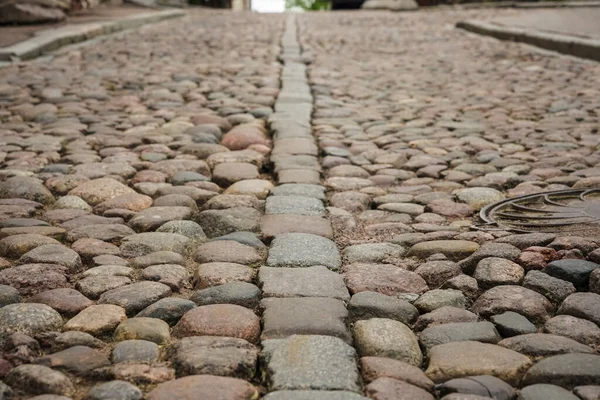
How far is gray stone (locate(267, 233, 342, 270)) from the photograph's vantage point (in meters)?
2.33

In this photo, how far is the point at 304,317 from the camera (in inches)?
75.0

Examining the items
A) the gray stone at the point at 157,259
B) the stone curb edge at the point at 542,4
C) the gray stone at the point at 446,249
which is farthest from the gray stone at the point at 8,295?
the stone curb edge at the point at 542,4

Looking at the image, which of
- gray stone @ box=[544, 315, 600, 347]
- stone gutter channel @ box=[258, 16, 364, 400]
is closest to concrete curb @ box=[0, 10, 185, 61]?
stone gutter channel @ box=[258, 16, 364, 400]

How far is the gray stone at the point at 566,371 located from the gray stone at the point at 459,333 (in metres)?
0.18

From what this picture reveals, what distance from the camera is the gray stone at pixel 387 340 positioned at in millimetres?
1734

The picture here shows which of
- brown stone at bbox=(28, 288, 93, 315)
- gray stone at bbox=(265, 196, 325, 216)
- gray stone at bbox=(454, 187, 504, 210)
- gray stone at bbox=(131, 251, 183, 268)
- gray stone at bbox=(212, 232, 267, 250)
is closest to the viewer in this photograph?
brown stone at bbox=(28, 288, 93, 315)

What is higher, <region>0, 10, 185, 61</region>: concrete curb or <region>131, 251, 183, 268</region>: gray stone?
<region>131, 251, 183, 268</region>: gray stone

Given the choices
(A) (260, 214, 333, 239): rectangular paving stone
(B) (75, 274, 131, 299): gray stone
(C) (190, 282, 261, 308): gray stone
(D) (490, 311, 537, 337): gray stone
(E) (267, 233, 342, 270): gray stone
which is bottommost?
(A) (260, 214, 333, 239): rectangular paving stone

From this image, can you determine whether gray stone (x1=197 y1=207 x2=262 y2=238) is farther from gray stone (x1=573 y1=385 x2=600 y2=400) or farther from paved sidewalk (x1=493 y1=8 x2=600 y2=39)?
paved sidewalk (x1=493 y1=8 x2=600 y2=39)

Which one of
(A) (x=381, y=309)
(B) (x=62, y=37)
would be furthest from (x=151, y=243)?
(B) (x=62, y=37)

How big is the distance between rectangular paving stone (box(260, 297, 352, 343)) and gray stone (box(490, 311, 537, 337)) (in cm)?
40

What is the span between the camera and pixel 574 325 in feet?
6.08

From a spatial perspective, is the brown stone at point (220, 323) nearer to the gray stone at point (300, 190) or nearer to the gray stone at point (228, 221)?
the gray stone at point (228, 221)

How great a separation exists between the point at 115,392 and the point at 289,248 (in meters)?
1.03
